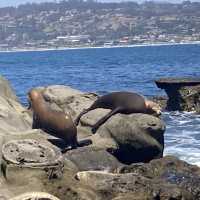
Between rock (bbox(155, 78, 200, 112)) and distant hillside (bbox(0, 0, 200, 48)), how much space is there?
4980 inches

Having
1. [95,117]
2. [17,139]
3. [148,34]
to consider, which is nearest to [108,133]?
[95,117]

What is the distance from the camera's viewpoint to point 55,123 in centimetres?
1338

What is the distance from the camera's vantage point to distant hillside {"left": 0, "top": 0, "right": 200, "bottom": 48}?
156 metres

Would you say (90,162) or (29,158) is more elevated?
(29,158)

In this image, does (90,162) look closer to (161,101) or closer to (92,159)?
(92,159)

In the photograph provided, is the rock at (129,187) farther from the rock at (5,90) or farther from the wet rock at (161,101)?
the wet rock at (161,101)

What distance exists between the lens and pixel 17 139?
34.5 ft

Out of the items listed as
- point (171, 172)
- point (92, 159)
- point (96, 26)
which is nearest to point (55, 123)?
point (92, 159)

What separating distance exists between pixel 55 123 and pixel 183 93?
1144 centimetres

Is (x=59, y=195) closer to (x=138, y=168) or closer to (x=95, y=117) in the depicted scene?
(x=138, y=168)

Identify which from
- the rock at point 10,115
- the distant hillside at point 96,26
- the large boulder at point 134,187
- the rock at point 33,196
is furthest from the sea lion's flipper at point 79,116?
the distant hillside at point 96,26

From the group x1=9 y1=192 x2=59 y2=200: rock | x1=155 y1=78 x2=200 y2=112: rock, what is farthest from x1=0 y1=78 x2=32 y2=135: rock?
x1=155 y1=78 x2=200 y2=112: rock

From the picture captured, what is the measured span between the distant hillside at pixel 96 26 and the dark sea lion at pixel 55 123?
137790mm

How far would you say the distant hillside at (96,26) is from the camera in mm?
156125
